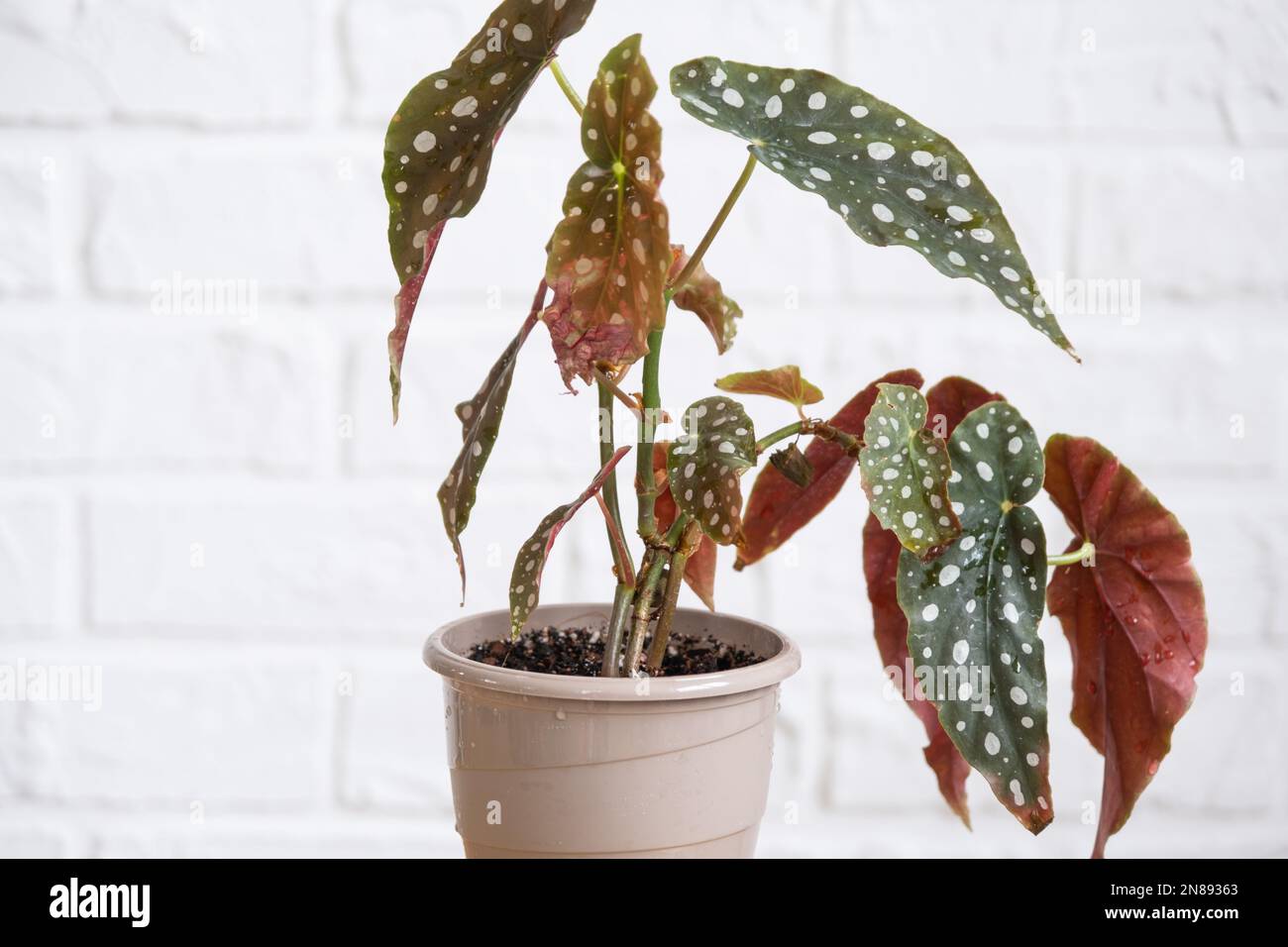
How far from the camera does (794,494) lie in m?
0.86

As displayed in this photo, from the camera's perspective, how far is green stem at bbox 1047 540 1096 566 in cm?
77

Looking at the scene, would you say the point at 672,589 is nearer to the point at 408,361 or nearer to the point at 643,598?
the point at 643,598

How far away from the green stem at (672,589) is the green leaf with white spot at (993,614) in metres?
0.13

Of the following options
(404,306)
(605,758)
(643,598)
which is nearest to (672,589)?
(643,598)

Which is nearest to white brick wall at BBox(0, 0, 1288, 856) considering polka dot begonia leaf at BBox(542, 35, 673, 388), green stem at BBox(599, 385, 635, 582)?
green stem at BBox(599, 385, 635, 582)

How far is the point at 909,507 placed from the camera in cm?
67

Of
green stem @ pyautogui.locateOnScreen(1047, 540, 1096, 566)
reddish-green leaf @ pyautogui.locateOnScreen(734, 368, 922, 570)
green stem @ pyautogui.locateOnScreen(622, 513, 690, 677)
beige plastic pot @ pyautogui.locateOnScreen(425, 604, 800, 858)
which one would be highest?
reddish-green leaf @ pyautogui.locateOnScreen(734, 368, 922, 570)

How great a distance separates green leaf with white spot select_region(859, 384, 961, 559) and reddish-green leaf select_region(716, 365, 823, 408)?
7cm

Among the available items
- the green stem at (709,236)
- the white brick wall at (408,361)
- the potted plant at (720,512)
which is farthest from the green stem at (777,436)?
the white brick wall at (408,361)

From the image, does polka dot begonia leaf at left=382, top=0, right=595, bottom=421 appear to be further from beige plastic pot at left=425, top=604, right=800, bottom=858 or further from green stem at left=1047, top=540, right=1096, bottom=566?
green stem at left=1047, top=540, right=1096, bottom=566

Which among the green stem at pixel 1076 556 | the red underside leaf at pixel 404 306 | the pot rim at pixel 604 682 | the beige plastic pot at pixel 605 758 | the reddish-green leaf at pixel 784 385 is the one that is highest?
the red underside leaf at pixel 404 306

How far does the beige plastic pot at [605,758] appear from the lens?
0.66 meters

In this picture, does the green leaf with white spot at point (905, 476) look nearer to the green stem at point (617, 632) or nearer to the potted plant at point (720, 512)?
the potted plant at point (720, 512)

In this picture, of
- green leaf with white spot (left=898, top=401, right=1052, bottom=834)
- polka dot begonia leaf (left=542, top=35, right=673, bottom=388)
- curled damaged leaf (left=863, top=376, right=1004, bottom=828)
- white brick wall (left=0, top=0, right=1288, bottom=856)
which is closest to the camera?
polka dot begonia leaf (left=542, top=35, right=673, bottom=388)
